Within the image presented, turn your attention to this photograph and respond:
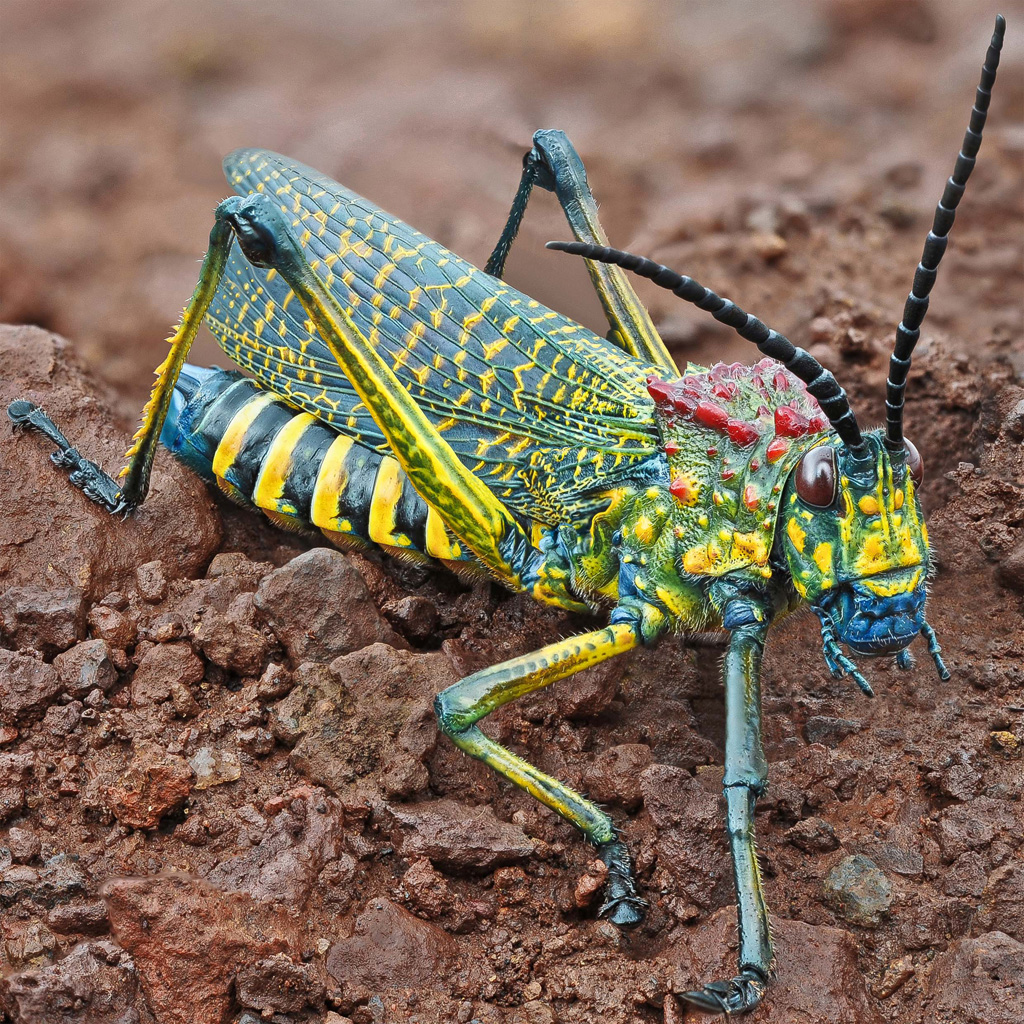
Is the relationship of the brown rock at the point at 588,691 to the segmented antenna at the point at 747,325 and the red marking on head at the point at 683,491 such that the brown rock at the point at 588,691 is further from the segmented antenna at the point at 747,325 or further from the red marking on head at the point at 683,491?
the segmented antenna at the point at 747,325

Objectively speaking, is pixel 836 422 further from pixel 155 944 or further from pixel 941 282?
pixel 941 282

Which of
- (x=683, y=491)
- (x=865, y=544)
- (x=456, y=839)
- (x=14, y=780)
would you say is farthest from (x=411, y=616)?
(x=865, y=544)

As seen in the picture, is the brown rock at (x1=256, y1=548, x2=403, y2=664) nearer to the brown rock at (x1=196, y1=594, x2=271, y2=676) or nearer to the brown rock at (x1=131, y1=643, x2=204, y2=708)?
the brown rock at (x1=196, y1=594, x2=271, y2=676)

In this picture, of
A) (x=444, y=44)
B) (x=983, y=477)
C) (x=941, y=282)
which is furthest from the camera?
(x=444, y=44)

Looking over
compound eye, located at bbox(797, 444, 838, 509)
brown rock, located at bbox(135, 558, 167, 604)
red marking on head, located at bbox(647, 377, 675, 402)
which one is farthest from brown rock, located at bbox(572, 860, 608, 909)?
brown rock, located at bbox(135, 558, 167, 604)

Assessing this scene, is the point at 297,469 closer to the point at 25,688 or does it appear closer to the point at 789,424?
the point at 25,688

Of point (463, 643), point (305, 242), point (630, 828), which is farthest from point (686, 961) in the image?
point (305, 242)

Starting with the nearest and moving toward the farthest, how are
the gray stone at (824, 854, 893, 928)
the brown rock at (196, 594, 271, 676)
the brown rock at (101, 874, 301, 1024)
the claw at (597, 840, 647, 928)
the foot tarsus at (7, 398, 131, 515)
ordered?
the brown rock at (101, 874, 301, 1024) → the gray stone at (824, 854, 893, 928) → the claw at (597, 840, 647, 928) → the brown rock at (196, 594, 271, 676) → the foot tarsus at (7, 398, 131, 515)
